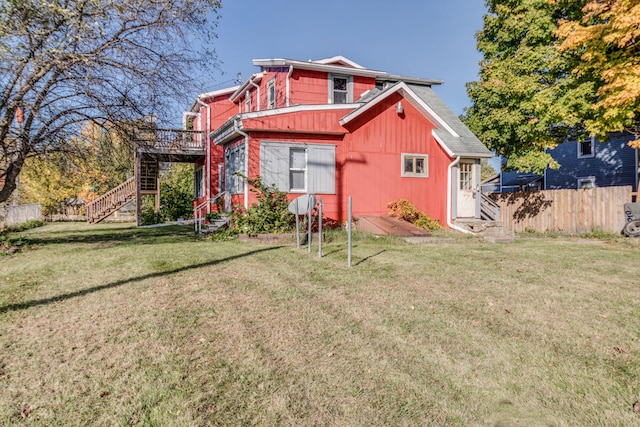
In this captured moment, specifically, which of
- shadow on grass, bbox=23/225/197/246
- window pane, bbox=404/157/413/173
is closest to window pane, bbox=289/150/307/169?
window pane, bbox=404/157/413/173

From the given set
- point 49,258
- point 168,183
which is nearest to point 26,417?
point 49,258

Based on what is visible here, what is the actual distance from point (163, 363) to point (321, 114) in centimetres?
1068

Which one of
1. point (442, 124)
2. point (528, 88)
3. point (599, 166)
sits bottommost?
point (599, 166)

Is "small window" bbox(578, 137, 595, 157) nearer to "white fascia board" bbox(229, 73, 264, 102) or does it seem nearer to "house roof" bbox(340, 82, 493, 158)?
"house roof" bbox(340, 82, 493, 158)

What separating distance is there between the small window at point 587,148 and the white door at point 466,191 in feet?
42.6

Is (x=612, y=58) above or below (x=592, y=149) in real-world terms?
above

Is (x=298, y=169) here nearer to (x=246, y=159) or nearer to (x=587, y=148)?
(x=246, y=159)

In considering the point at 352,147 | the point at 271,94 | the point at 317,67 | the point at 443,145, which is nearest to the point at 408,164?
the point at 443,145

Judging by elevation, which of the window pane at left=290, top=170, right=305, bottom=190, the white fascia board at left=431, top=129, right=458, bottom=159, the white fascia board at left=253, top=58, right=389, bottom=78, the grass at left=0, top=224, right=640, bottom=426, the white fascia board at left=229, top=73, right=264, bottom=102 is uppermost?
the white fascia board at left=229, top=73, right=264, bottom=102

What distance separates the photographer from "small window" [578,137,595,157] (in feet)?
72.0

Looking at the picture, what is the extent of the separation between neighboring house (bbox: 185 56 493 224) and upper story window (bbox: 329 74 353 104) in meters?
0.04

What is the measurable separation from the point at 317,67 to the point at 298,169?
4728 millimetres

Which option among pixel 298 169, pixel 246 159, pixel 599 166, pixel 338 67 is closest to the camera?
pixel 246 159

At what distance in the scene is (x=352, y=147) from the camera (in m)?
12.9
